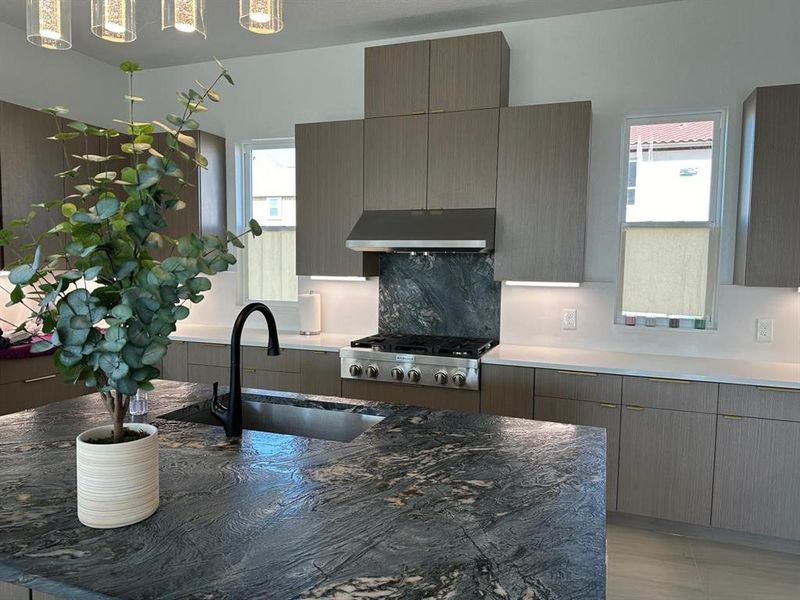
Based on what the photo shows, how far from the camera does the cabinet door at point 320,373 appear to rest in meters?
3.71

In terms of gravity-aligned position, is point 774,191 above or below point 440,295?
above

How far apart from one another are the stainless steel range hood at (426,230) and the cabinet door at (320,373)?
0.74 m

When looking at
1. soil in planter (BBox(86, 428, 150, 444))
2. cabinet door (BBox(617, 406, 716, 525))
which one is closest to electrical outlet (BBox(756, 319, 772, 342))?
cabinet door (BBox(617, 406, 716, 525))

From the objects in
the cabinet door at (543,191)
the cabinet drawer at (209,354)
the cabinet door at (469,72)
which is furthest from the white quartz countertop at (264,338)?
the cabinet door at (469,72)

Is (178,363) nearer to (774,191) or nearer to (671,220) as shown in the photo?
(671,220)

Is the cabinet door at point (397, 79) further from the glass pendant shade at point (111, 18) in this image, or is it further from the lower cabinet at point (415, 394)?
the glass pendant shade at point (111, 18)

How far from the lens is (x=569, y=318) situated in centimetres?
374

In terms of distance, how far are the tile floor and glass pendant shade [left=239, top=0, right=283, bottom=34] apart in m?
2.61

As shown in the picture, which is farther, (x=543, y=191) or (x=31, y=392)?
(x=31, y=392)

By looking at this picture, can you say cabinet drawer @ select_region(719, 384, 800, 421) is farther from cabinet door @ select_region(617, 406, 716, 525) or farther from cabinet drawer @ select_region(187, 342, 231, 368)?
cabinet drawer @ select_region(187, 342, 231, 368)

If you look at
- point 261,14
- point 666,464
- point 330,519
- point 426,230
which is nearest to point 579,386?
point 666,464

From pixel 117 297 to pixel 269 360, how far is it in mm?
2873

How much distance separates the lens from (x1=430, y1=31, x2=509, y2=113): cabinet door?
3500 millimetres

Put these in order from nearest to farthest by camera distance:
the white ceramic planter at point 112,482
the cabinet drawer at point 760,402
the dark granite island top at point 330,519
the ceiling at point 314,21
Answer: the dark granite island top at point 330,519 → the white ceramic planter at point 112,482 → the cabinet drawer at point 760,402 → the ceiling at point 314,21
